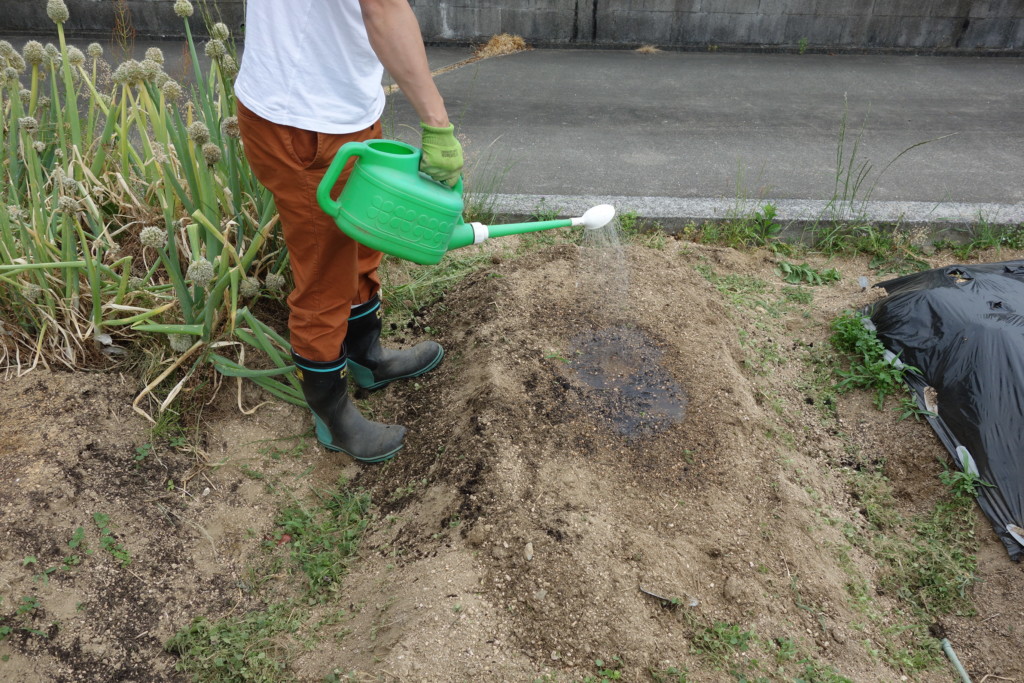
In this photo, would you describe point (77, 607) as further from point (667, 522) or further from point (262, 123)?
point (667, 522)

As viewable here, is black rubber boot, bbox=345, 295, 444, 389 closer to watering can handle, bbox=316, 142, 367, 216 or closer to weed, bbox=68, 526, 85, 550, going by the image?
watering can handle, bbox=316, 142, 367, 216

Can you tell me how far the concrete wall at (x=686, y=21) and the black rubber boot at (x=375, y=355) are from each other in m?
4.88

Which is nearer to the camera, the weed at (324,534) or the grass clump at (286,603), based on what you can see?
the grass clump at (286,603)

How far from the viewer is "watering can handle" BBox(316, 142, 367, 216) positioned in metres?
1.74

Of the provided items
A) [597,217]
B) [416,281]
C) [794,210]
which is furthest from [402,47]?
[794,210]

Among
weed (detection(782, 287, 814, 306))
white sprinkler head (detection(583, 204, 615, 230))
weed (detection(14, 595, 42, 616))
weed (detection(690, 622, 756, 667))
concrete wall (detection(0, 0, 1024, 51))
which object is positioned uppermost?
white sprinkler head (detection(583, 204, 615, 230))

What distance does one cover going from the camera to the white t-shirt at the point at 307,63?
177 cm

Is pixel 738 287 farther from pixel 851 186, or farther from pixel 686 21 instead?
pixel 686 21

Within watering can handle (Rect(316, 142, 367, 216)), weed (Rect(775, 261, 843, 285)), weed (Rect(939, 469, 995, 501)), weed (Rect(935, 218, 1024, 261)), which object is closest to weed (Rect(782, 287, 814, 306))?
weed (Rect(775, 261, 843, 285))

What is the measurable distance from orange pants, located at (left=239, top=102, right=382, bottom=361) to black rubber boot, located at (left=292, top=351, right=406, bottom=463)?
5 centimetres

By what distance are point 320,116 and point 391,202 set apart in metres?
0.31

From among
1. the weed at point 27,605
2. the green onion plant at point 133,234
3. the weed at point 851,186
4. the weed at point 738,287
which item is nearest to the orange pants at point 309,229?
the green onion plant at point 133,234

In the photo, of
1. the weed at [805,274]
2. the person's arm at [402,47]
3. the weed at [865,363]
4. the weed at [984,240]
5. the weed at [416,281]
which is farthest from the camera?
the weed at [984,240]

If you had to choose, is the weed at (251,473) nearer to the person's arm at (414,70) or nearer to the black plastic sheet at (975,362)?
the person's arm at (414,70)
